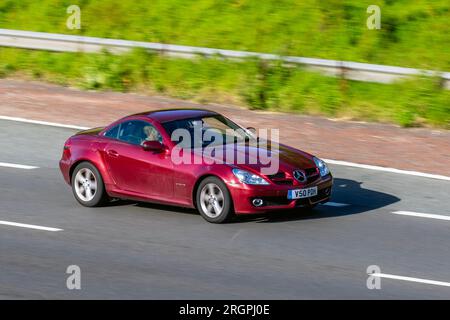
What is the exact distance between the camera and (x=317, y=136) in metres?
18.0

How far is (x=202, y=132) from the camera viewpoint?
13.4 m

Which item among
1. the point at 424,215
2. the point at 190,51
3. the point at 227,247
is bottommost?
the point at 227,247

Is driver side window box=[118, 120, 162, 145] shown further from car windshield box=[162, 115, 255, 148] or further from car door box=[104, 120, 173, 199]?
car windshield box=[162, 115, 255, 148]

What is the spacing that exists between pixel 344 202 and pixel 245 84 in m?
6.73

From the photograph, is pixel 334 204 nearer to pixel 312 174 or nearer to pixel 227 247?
pixel 312 174

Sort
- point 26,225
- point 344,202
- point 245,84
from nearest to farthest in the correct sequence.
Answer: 1. point 26,225
2. point 344,202
3. point 245,84

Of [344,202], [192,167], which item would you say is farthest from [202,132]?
[344,202]

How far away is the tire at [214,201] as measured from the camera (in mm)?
12508

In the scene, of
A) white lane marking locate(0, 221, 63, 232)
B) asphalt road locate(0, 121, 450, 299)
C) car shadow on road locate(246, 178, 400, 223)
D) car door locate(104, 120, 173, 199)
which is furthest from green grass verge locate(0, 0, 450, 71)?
white lane marking locate(0, 221, 63, 232)

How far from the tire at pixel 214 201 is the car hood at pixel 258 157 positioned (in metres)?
0.32

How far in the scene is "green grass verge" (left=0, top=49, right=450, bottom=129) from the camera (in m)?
19.1

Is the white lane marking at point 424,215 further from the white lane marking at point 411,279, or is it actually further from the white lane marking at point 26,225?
the white lane marking at point 26,225
